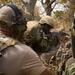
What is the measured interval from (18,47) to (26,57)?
131 mm

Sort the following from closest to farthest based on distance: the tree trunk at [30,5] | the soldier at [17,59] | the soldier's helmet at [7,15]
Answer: the soldier at [17,59] < the soldier's helmet at [7,15] < the tree trunk at [30,5]

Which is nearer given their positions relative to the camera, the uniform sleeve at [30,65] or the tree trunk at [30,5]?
the uniform sleeve at [30,65]

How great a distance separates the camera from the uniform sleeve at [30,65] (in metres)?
2.43

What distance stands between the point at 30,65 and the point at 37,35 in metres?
4.13

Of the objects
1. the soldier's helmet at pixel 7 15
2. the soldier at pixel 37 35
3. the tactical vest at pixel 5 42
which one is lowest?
the soldier at pixel 37 35

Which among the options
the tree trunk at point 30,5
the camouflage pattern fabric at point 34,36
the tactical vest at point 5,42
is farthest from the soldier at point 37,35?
the tactical vest at point 5,42

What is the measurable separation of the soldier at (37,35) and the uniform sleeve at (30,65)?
3718 mm

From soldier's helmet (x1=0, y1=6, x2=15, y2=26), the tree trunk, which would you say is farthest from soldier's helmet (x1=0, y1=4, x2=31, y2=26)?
the tree trunk

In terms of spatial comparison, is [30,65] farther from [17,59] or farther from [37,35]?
[37,35]

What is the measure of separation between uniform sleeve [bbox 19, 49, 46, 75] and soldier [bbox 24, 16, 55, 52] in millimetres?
3718

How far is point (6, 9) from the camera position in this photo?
2.73 meters

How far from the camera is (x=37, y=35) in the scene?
259 inches

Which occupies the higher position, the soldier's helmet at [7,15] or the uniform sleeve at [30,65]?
the soldier's helmet at [7,15]

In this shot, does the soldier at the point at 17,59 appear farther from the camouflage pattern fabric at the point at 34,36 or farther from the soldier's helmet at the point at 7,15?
the camouflage pattern fabric at the point at 34,36
